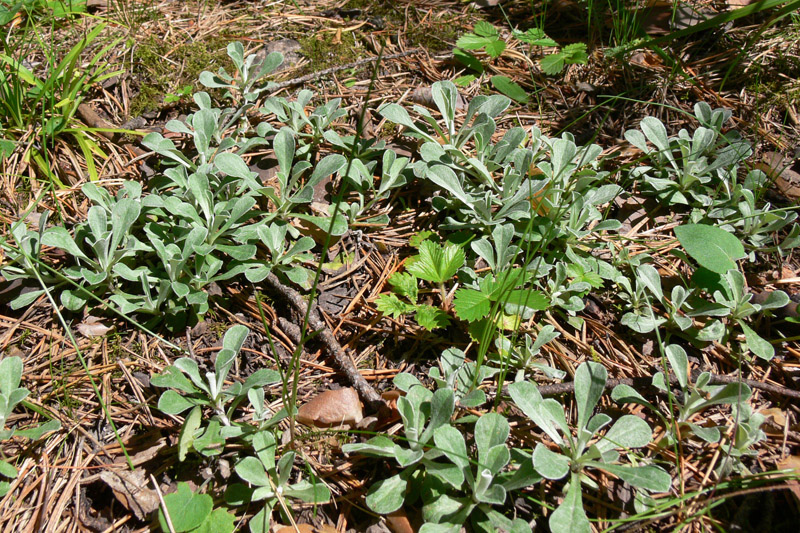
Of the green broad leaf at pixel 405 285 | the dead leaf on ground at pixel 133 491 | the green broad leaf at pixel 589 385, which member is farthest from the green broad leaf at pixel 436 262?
the dead leaf on ground at pixel 133 491

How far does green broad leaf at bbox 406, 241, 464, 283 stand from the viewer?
1980mm

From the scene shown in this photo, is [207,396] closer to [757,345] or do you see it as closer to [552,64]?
[757,345]

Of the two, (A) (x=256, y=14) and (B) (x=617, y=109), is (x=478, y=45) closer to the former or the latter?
(B) (x=617, y=109)

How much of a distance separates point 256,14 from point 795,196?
2.86 metres

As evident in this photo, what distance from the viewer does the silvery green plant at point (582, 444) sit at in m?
1.46

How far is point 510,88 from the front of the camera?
8.79 ft

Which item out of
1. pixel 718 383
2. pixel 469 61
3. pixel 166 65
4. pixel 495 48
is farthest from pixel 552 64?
pixel 166 65

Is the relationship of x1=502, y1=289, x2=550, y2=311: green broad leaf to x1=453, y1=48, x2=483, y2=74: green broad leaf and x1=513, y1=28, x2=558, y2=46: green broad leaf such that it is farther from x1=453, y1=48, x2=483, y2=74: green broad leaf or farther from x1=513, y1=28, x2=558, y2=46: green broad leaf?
x1=513, y1=28, x2=558, y2=46: green broad leaf

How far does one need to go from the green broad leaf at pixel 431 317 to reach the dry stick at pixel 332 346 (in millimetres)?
286

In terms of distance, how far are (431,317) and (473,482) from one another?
1.96 feet

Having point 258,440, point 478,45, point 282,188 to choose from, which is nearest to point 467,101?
point 478,45

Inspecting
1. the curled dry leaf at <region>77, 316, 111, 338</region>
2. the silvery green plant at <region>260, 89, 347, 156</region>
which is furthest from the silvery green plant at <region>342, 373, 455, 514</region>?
the silvery green plant at <region>260, 89, 347, 156</region>

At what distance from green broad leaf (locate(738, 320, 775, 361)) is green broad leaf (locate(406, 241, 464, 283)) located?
105cm

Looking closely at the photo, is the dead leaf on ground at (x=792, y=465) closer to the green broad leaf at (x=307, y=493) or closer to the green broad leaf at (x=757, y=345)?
the green broad leaf at (x=757, y=345)
